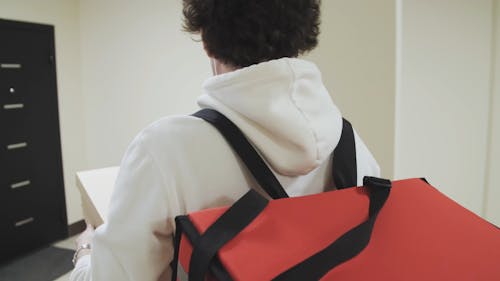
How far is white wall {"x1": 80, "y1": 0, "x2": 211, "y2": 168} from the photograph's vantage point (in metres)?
2.49

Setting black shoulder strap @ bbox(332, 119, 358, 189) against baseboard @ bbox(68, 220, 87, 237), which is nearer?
black shoulder strap @ bbox(332, 119, 358, 189)

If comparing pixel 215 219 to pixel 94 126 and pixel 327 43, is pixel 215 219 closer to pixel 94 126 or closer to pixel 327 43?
pixel 327 43

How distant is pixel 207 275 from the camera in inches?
19.3

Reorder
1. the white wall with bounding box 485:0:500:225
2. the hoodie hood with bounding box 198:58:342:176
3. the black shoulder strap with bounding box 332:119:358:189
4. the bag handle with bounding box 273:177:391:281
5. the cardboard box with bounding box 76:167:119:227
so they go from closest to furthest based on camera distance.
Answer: the bag handle with bounding box 273:177:391:281 < the hoodie hood with bounding box 198:58:342:176 < the black shoulder strap with bounding box 332:119:358:189 < the cardboard box with bounding box 76:167:119:227 < the white wall with bounding box 485:0:500:225

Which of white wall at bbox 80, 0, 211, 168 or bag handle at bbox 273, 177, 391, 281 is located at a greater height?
white wall at bbox 80, 0, 211, 168

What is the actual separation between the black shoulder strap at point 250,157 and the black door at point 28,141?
2731mm

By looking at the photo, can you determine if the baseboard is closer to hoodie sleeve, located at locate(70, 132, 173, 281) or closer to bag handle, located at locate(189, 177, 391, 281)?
hoodie sleeve, located at locate(70, 132, 173, 281)

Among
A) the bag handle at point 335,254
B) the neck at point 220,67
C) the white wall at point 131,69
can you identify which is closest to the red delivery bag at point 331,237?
the bag handle at point 335,254

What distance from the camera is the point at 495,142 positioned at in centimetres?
197

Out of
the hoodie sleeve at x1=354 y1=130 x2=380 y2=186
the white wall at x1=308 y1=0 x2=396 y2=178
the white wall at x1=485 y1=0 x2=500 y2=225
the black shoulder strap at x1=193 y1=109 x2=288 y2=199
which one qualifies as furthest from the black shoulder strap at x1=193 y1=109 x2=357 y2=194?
the white wall at x1=485 y1=0 x2=500 y2=225

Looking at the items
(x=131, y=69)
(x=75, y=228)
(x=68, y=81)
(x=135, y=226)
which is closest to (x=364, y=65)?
(x=135, y=226)

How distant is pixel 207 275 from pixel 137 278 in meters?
0.15

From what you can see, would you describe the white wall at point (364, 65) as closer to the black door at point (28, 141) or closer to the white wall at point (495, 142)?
the white wall at point (495, 142)

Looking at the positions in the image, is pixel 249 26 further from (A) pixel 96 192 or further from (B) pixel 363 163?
(A) pixel 96 192
